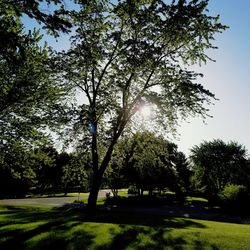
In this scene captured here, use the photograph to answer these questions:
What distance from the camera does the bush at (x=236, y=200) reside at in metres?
41.6

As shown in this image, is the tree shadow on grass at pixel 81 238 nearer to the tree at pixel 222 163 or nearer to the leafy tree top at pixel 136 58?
the leafy tree top at pixel 136 58

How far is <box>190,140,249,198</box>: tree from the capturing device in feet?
256

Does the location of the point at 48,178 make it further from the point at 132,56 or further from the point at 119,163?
the point at 132,56

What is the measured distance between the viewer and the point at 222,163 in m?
79.1

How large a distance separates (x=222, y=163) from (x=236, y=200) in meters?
38.3

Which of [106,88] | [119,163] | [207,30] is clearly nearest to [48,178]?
[119,163]

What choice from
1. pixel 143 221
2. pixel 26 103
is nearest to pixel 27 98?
pixel 26 103

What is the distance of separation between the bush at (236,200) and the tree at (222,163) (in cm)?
3408

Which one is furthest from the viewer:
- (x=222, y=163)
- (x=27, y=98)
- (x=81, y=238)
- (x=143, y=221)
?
(x=222, y=163)

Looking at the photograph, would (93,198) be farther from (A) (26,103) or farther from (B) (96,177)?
(A) (26,103)

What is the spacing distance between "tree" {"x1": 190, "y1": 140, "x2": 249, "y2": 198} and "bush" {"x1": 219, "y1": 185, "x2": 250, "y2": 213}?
3408 cm

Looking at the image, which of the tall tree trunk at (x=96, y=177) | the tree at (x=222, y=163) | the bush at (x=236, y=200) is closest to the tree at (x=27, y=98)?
the tall tree trunk at (x=96, y=177)

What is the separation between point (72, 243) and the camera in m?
12.8

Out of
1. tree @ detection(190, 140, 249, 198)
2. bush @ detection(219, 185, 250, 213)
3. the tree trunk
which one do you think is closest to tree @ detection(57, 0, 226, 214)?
the tree trunk
